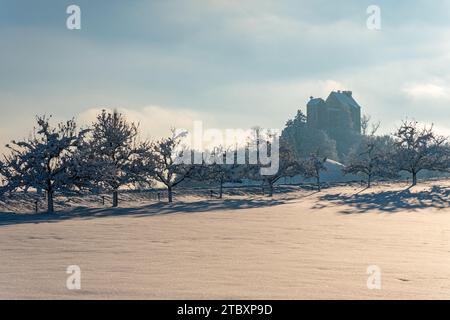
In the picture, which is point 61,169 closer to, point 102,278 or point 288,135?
point 102,278

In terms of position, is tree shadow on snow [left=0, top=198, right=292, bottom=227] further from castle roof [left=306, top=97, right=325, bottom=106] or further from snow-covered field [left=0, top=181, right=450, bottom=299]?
castle roof [left=306, top=97, right=325, bottom=106]

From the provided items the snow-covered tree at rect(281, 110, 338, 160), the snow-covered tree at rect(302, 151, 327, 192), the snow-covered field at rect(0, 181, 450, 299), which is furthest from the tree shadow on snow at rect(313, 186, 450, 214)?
the snow-covered tree at rect(281, 110, 338, 160)

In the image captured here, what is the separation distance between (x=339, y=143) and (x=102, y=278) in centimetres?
12470

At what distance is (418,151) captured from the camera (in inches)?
2229

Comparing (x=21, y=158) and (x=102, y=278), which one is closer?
(x=102, y=278)

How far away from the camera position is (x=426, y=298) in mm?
6633

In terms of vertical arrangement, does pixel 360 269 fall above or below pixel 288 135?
below

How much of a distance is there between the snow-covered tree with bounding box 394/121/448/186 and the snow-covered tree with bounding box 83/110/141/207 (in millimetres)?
32943

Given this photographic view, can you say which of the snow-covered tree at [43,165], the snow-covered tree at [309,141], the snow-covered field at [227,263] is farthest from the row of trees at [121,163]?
the snow-covered tree at [309,141]

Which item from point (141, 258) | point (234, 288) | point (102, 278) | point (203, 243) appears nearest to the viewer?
point (234, 288)

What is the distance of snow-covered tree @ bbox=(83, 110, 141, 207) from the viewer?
3194cm

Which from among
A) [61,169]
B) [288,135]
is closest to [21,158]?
[61,169]

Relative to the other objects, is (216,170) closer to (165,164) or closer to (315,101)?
(165,164)
